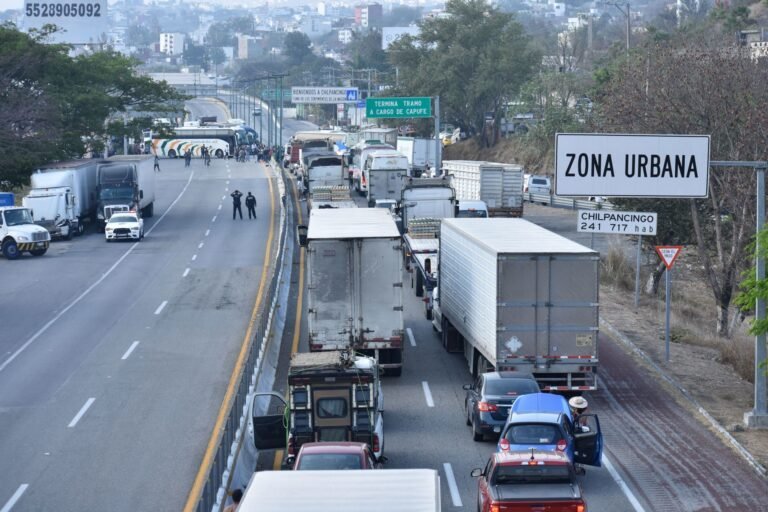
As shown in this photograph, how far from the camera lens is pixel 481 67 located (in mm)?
97500

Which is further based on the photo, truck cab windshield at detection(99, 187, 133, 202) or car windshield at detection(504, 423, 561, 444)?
truck cab windshield at detection(99, 187, 133, 202)

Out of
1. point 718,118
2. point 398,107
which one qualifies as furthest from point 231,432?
point 398,107

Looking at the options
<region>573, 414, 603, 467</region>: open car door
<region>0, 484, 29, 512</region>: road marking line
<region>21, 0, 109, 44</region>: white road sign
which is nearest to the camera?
<region>0, 484, 29, 512</region>: road marking line

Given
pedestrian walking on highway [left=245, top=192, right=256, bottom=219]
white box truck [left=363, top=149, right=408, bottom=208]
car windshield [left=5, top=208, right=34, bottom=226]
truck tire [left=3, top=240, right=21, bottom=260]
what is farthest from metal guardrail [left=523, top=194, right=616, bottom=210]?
truck tire [left=3, top=240, right=21, bottom=260]

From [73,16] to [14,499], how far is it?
3866 inches

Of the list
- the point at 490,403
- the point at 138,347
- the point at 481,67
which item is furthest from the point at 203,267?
the point at 481,67

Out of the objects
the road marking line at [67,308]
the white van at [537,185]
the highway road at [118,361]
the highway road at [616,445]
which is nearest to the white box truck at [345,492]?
the highway road at [616,445]

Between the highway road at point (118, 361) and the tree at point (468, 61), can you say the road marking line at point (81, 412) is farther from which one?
the tree at point (468, 61)

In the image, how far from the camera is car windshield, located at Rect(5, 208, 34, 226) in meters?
49.3

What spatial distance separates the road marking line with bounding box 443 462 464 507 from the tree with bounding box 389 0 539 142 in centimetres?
7877

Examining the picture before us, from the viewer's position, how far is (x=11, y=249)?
48.4 meters

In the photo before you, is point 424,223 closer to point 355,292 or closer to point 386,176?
point 355,292

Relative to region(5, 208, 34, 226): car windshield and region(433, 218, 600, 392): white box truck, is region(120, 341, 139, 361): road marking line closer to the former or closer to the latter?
region(433, 218, 600, 392): white box truck

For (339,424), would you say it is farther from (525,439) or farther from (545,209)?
(545,209)
